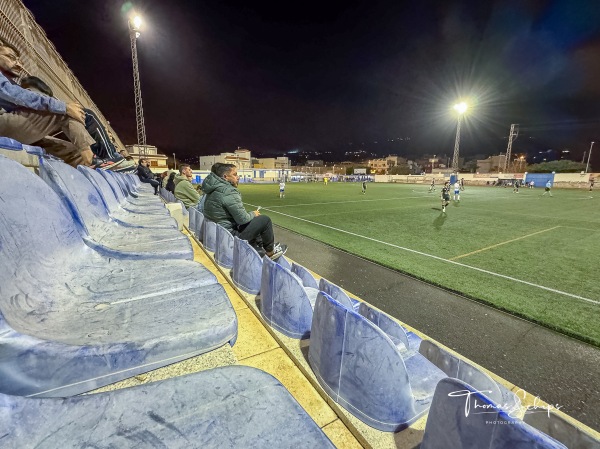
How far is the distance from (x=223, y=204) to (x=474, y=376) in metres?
3.11

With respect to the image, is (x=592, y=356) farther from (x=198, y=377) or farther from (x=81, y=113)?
(x=81, y=113)

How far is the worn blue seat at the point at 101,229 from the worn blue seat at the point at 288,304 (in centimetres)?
60

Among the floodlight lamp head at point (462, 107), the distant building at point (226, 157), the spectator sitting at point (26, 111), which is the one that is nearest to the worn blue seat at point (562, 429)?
the spectator sitting at point (26, 111)

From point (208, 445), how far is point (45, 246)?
1.19 metres

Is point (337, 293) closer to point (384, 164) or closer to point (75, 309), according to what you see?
point (75, 309)

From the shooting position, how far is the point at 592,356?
269 cm

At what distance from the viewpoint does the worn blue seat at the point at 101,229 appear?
1609 mm

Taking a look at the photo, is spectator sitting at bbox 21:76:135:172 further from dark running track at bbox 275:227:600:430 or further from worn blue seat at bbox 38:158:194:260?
dark running track at bbox 275:227:600:430

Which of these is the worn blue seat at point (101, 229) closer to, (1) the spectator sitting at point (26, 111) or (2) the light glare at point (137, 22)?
(1) the spectator sitting at point (26, 111)

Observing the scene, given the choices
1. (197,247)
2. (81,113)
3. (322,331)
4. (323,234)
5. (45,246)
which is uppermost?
(81,113)

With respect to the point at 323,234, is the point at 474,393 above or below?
above

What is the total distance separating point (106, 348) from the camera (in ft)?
2.57

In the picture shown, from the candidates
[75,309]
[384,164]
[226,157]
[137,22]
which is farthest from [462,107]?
[384,164]

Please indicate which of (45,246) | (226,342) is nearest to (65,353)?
(226,342)
